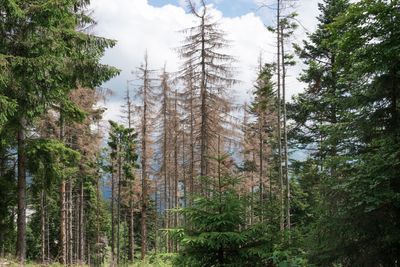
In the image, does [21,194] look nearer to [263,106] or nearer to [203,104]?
[203,104]

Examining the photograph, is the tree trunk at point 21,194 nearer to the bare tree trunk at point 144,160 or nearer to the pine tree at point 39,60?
the pine tree at point 39,60

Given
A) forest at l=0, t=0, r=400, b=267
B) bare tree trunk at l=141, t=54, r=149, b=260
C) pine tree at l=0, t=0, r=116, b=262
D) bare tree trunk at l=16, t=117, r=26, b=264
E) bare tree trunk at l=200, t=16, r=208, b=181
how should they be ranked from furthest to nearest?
1. bare tree trunk at l=141, t=54, r=149, b=260
2. bare tree trunk at l=200, t=16, r=208, b=181
3. bare tree trunk at l=16, t=117, r=26, b=264
4. pine tree at l=0, t=0, r=116, b=262
5. forest at l=0, t=0, r=400, b=267

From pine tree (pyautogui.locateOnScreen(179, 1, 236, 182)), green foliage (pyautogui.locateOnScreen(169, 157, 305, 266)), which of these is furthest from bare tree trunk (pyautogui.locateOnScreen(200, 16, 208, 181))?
green foliage (pyautogui.locateOnScreen(169, 157, 305, 266))

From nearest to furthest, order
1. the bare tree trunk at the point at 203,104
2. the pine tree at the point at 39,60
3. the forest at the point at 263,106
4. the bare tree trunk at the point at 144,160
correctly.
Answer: the forest at the point at 263,106 < the pine tree at the point at 39,60 < the bare tree trunk at the point at 203,104 < the bare tree trunk at the point at 144,160

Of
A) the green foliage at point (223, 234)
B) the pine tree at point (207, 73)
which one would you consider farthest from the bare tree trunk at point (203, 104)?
the green foliage at point (223, 234)

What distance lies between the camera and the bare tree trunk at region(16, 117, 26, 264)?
42.0 feet

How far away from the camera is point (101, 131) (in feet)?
86.1

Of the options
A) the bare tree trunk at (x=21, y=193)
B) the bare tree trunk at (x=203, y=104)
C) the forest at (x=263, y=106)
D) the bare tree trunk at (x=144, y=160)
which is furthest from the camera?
the bare tree trunk at (x=144, y=160)

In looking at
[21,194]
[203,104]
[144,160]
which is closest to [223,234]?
[21,194]

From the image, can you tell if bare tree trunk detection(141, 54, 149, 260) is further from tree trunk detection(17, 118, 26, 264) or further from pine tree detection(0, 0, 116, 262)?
tree trunk detection(17, 118, 26, 264)

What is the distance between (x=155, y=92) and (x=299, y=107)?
11.6 m

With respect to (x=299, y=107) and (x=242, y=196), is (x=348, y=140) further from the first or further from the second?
(x=299, y=107)

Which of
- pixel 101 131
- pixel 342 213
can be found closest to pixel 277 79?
pixel 342 213

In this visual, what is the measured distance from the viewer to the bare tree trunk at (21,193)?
12797 mm
